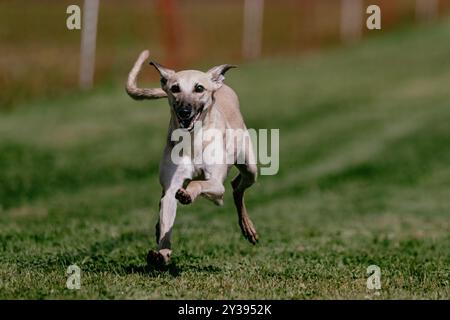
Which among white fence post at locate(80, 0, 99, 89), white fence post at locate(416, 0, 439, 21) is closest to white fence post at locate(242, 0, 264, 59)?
white fence post at locate(80, 0, 99, 89)

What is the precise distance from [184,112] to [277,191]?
928 centimetres

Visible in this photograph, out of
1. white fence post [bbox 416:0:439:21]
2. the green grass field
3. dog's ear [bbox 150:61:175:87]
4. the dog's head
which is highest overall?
white fence post [bbox 416:0:439:21]

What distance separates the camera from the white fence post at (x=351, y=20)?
3262cm

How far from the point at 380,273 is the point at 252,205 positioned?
283 inches

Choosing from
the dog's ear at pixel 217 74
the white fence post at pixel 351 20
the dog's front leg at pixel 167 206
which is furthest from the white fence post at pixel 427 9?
the dog's front leg at pixel 167 206

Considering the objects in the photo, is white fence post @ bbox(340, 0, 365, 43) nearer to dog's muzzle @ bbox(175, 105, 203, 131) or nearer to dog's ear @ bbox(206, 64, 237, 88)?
dog's ear @ bbox(206, 64, 237, 88)

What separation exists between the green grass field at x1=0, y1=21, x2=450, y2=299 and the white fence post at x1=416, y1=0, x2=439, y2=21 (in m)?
1.72

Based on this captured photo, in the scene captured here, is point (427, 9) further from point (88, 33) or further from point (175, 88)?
point (175, 88)

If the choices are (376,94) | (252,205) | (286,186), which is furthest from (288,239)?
(376,94)

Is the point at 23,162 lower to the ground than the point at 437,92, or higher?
lower

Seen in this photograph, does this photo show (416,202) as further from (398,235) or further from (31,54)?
(31,54)

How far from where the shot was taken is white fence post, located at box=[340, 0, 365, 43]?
32625mm

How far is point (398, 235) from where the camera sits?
39.7 ft

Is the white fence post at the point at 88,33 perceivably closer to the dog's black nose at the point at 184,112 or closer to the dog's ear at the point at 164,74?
the dog's ear at the point at 164,74
